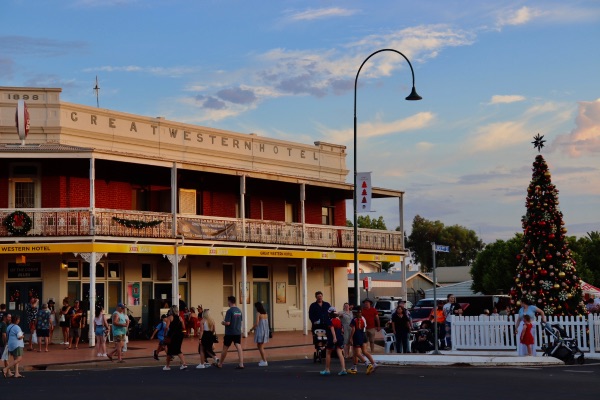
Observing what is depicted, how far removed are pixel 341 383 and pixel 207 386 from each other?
8.60ft

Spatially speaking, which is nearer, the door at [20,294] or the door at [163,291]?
the door at [20,294]

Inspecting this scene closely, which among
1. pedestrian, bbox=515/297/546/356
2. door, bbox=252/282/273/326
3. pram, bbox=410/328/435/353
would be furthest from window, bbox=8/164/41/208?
pedestrian, bbox=515/297/546/356

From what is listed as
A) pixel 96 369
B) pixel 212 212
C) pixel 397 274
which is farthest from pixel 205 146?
pixel 397 274

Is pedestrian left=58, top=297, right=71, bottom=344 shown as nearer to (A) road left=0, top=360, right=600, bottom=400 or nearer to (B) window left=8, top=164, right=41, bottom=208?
(B) window left=8, top=164, right=41, bottom=208

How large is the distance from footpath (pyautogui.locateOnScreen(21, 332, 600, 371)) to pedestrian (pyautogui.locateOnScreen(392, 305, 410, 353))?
26.4 inches

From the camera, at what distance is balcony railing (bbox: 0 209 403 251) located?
35.0 metres

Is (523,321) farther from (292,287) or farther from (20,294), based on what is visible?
(292,287)

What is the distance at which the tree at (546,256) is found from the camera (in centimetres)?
3105

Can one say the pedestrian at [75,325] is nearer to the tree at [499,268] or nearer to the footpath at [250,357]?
the footpath at [250,357]

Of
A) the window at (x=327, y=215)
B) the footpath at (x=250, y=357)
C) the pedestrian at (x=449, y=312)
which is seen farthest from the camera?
the window at (x=327, y=215)

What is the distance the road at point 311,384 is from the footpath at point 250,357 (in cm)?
75

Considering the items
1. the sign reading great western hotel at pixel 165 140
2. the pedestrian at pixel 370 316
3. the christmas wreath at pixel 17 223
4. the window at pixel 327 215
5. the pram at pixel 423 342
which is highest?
the sign reading great western hotel at pixel 165 140

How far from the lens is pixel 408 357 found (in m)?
25.6

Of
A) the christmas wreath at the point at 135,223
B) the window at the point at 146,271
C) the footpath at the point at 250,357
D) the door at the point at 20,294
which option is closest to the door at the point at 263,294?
the footpath at the point at 250,357
